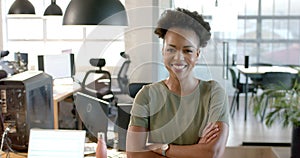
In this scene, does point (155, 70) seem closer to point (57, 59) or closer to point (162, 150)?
point (162, 150)

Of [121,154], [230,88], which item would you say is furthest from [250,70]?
[121,154]

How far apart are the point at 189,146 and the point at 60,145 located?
62 centimetres

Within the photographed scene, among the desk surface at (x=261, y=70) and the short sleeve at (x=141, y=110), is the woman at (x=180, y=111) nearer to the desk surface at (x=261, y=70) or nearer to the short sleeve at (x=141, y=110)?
the short sleeve at (x=141, y=110)

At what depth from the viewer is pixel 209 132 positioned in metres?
1.95

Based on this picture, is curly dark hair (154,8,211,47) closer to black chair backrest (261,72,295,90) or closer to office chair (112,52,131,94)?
office chair (112,52,131,94)

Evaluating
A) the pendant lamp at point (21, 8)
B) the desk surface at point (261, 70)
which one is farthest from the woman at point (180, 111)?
the desk surface at point (261, 70)

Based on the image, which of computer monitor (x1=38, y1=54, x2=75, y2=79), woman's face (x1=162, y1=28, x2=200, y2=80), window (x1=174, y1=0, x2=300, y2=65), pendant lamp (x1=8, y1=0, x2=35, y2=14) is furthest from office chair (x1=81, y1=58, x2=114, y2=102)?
window (x1=174, y1=0, x2=300, y2=65)

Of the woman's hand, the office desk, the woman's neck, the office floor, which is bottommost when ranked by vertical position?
the office floor

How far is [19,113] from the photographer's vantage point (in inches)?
97.7

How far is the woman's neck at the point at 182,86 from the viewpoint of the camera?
1981 millimetres

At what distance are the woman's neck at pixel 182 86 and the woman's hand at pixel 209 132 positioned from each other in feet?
0.61

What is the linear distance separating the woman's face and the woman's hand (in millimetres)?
255

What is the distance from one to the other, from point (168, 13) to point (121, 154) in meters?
0.87

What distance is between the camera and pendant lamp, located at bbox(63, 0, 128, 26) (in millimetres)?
2590
